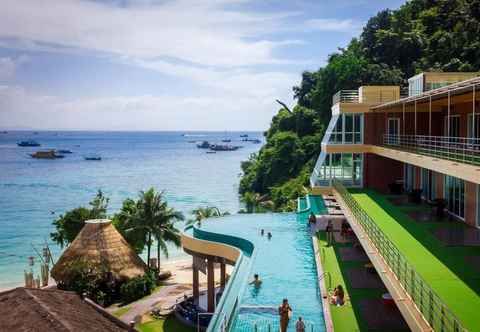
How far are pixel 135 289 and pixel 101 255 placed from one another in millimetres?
3021

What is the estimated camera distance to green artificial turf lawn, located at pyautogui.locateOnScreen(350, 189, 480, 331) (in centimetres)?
1231

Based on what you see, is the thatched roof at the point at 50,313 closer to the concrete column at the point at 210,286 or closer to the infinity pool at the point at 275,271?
the infinity pool at the point at 275,271

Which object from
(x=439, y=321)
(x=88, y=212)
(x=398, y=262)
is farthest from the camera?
(x=88, y=212)

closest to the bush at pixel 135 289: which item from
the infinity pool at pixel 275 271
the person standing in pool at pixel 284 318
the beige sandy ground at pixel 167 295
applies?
the beige sandy ground at pixel 167 295

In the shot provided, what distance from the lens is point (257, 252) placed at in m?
24.6

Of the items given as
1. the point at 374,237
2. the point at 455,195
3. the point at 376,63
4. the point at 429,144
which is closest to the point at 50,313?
the point at 374,237

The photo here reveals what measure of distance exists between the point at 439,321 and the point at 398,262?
3278 mm

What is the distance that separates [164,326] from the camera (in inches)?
1144

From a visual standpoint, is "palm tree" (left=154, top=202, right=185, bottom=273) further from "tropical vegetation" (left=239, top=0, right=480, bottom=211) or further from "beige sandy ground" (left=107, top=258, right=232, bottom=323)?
"tropical vegetation" (left=239, top=0, right=480, bottom=211)

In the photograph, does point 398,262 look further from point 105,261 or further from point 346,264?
point 105,261

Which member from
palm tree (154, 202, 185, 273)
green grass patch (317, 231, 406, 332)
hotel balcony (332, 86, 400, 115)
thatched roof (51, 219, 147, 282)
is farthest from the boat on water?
green grass patch (317, 231, 406, 332)

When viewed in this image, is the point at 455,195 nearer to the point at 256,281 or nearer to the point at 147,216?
the point at 256,281

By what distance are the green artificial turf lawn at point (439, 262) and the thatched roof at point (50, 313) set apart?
10.6 m

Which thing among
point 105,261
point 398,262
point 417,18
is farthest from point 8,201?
point 398,262
